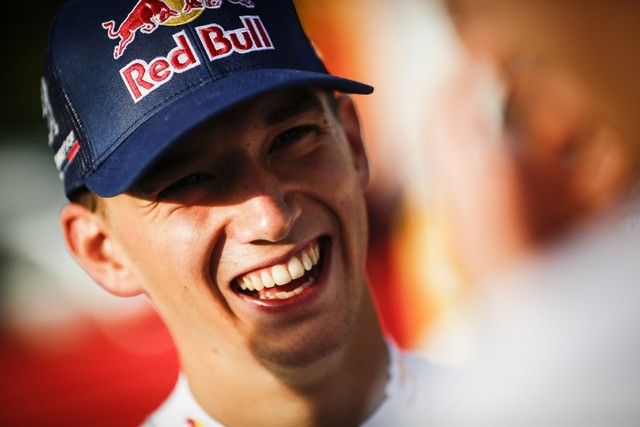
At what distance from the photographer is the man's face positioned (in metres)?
1.04

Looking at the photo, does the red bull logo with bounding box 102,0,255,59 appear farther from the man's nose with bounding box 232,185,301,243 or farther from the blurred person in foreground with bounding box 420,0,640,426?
the blurred person in foreground with bounding box 420,0,640,426

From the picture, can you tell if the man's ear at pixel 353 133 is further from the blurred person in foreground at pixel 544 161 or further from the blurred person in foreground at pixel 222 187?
the blurred person in foreground at pixel 544 161

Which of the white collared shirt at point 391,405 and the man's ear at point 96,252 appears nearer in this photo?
the man's ear at point 96,252

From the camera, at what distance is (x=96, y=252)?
1252mm

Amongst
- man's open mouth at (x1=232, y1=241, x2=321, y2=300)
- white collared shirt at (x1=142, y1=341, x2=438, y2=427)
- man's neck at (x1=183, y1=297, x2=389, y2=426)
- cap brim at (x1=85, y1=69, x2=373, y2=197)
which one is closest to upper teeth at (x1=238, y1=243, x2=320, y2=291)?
man's open mouth at (x1=232, y1=241, x2=321, y2=300)

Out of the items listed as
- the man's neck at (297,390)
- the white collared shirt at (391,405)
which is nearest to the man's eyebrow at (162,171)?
the man's neck at (297,390)

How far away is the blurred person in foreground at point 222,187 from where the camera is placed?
1024 millimetres

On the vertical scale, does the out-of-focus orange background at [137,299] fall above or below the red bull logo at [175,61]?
below

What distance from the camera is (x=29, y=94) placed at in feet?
5.78

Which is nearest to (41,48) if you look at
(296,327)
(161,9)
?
(161,9)

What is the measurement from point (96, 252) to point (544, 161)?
1625 millimetres

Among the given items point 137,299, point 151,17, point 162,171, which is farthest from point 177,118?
point 137,299

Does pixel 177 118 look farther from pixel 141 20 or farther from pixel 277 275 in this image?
pixel 277 275

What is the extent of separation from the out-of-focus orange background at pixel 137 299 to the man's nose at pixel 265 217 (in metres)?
1.04
